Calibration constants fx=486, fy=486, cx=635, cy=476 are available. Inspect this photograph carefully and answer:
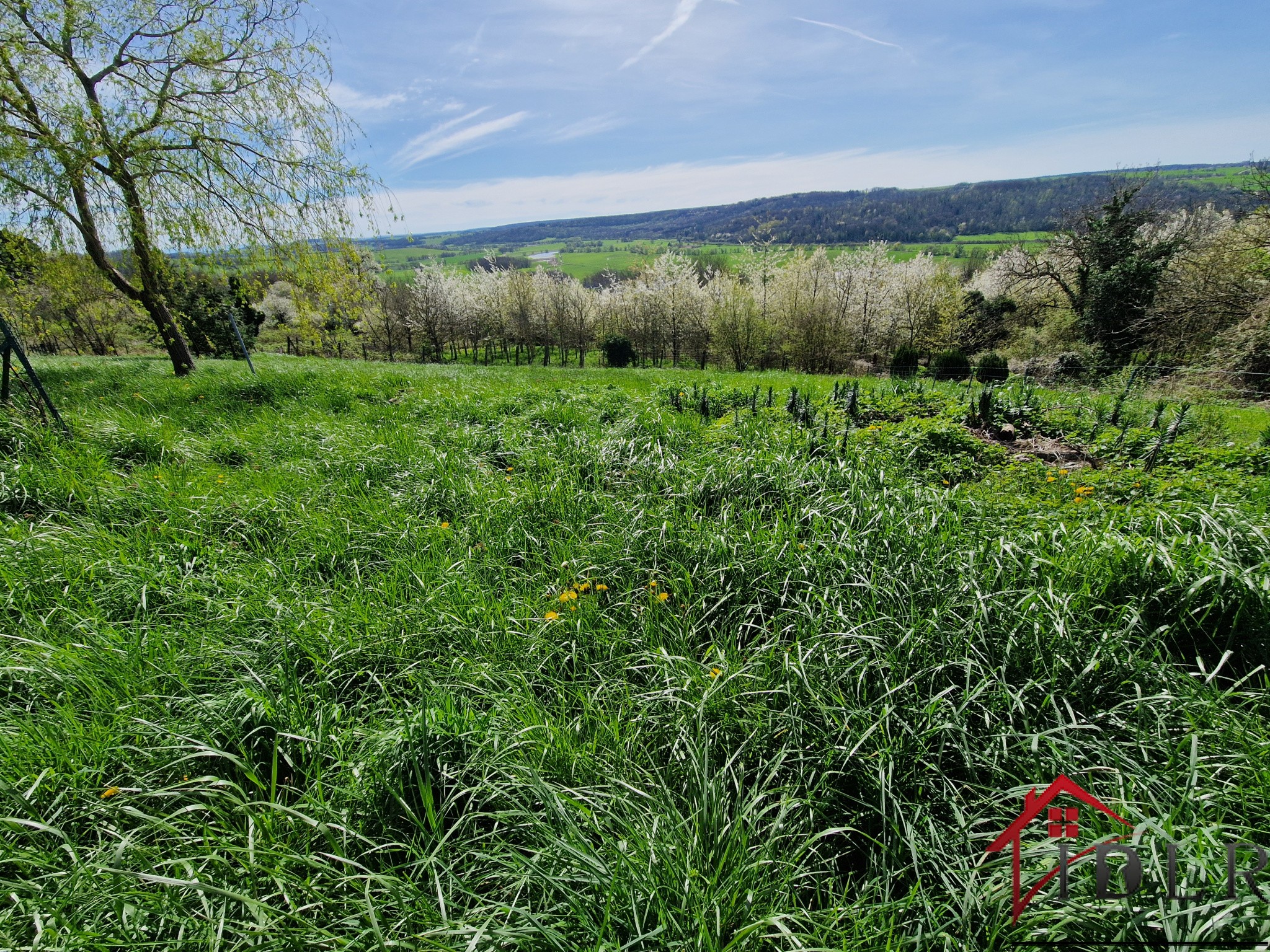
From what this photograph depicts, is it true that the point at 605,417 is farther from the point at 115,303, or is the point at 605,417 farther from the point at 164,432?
the point at 115,303

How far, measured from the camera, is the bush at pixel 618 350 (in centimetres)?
3497

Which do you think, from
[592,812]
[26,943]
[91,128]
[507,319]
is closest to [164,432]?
[26,943]

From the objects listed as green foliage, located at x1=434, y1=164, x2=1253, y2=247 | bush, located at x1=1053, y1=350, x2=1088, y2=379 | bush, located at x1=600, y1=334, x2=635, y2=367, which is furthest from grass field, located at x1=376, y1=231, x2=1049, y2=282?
bush, located at x1=600, y1=334, x2=635, y2=367

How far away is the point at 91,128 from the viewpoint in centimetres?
854

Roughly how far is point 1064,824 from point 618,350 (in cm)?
3515

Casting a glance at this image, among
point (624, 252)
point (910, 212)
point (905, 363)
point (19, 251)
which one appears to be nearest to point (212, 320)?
point (19, 251)

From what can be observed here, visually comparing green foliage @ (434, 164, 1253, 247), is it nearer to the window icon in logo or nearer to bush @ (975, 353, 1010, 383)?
bush @ (975, 353, 1010, 383)

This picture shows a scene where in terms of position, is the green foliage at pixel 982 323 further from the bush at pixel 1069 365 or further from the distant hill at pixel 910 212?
the distant hill at pixel 910 212

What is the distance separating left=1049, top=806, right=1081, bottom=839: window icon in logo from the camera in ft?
4.98

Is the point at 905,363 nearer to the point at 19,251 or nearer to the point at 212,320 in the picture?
the point at 19,251

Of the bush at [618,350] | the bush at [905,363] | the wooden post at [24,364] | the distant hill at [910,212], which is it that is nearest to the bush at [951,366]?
the bush at [905,363]

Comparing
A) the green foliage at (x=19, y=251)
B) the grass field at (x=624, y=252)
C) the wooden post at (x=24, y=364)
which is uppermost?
the grass field at (x=624, y=252)

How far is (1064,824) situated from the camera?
5.07 ft

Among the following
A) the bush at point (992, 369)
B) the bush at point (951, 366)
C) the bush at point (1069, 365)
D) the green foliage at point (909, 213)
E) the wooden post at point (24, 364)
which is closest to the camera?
the wooden post at point (24, 364)
